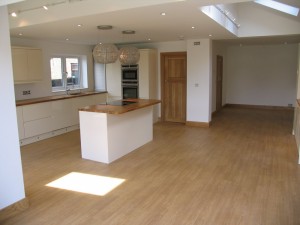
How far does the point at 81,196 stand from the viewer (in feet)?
11.2

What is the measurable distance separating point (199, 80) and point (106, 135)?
3.47m

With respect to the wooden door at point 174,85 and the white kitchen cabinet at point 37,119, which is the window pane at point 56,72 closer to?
the white kitchen cabinet at point 37,119

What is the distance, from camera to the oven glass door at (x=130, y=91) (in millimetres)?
7656

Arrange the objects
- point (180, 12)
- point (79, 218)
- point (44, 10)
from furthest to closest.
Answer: point (44, 10) < point (180, 12) < point (79, 218)

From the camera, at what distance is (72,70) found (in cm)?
788

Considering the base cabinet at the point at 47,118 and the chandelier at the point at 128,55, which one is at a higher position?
the chandelier at the point at 128,55

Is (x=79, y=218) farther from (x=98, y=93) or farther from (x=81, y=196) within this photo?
(x=98, y=93)

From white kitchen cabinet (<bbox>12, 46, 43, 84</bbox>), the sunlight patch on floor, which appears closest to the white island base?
the sunlight patch on floor

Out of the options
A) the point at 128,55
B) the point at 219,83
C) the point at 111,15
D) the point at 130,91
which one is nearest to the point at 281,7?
the point at 219,83

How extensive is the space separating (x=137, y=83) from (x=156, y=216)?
5013 millimetres

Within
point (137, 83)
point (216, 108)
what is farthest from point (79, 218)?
point (216, 108)

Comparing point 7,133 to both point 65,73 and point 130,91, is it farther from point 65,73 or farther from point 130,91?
point 130,91

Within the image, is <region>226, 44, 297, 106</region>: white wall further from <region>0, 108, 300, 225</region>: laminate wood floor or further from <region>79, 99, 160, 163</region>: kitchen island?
<region>79, 99, 160, 163</region>: kitchen island

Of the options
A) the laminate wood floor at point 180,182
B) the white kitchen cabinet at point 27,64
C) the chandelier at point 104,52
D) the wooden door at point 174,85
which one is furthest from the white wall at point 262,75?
the chandelier at point 104,52
